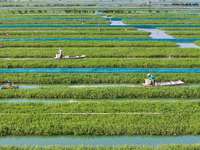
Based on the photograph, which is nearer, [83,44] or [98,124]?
[98,124]

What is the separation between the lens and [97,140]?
10.8m

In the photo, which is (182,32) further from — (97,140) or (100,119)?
(97,140)

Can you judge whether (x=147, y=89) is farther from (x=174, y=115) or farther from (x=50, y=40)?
(x=50, y=40)

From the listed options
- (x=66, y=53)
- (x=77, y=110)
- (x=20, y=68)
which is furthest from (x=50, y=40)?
(x=77, y=110)

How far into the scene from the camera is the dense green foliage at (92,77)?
55.2ft

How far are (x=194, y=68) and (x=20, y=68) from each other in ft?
44.6

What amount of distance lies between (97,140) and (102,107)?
8.23 feet

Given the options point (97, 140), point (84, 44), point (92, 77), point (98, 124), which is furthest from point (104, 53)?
point (97, 140)

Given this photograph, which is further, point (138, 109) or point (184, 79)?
point (184, 79)

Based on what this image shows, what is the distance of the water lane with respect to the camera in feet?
34.8

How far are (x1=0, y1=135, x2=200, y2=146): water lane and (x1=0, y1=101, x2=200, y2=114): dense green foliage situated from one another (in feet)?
5.92

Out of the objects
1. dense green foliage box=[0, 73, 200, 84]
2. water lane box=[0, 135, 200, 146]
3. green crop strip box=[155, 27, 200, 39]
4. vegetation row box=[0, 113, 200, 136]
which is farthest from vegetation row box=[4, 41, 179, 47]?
water lane box=[0, 135, 200, 146]

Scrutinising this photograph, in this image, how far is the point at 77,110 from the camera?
12.7 metres

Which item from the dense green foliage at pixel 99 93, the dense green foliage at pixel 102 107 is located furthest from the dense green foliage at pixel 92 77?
the dense green foliage at pixel 102 107
